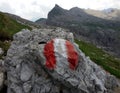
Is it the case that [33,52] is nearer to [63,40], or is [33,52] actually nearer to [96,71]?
[63,40]

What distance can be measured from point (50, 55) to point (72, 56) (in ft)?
5.06

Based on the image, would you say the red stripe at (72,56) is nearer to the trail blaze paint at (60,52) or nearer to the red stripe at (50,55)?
the trail blaze paint at (60,52)

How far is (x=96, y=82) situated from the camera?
957 inches

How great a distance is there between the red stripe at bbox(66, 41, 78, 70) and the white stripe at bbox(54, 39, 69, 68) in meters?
0.25

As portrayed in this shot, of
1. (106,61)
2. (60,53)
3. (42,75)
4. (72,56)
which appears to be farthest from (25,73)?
(106,61)

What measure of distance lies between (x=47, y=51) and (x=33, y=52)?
40.2 inches

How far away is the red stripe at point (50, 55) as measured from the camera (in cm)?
2374

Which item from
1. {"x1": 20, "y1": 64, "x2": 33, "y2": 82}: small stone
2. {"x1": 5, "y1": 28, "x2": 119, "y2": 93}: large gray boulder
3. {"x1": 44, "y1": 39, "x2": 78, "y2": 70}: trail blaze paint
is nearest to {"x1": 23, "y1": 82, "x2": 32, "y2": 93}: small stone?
{"x1": 5, "y1": 28, "x2": 119, "y2": 93}: large gray boulder

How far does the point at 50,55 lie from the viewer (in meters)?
24.3

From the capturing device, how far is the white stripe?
78.8 ft

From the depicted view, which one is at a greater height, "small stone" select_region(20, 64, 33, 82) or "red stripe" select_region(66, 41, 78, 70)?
"red stripe" select_region(66, 41, 78, 70)

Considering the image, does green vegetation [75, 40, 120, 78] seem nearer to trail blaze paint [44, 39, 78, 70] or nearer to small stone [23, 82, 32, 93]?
trail blaze paint [44, 39, 78, 70]

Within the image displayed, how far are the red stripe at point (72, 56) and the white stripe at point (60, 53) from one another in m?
0.25

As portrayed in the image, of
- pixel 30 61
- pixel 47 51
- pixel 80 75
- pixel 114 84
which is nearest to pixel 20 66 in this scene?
pixel 30 61
